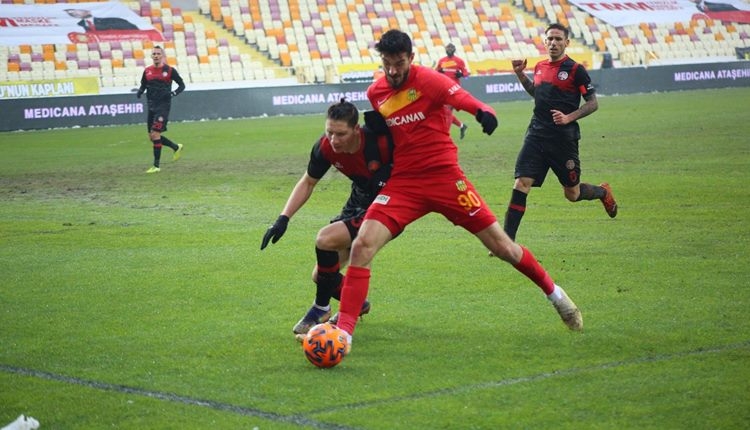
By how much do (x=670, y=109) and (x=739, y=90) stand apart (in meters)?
10.5

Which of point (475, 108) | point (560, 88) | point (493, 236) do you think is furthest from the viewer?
point (560, 88)

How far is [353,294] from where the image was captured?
6.88 meters

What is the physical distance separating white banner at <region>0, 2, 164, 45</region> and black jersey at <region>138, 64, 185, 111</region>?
16.6m

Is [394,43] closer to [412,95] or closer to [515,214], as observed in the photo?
[412,95]

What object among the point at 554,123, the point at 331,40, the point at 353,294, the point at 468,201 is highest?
the point at 468,201

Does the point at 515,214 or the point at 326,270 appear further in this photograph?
the point at 515,214

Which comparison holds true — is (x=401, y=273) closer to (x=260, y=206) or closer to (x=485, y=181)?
(x=260, y=206)

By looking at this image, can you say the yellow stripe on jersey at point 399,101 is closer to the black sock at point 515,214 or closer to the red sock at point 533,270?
the red sock at point 533,270

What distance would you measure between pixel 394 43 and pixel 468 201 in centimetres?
115

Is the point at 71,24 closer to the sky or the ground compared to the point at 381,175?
closer to the ground

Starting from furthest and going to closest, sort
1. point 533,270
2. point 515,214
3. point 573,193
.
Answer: point 573,193, point 515,214, point 533,270

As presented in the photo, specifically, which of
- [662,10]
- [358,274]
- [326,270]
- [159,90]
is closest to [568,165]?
[326,270]

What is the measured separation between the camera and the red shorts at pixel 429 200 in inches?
278

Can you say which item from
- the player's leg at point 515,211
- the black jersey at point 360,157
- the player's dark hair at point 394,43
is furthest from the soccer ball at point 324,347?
the player's leg at point 515,211
